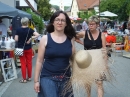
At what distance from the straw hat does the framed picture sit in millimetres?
5289

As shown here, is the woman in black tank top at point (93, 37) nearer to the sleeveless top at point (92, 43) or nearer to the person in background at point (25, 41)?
the sleeveless top at point (92, 43)

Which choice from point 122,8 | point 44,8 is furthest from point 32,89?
point 44,8

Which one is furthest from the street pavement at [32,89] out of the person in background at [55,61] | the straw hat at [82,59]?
the person in background at [55,61]

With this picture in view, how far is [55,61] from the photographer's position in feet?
11.3

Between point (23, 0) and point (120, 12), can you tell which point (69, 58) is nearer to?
point (120, 12)

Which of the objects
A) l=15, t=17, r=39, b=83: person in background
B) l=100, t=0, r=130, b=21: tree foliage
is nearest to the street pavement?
l=15, t=17, r=39, b=83: person in background

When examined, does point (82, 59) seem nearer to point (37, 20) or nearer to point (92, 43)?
point (92, 43)

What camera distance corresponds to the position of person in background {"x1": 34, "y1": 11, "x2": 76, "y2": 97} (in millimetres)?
3451

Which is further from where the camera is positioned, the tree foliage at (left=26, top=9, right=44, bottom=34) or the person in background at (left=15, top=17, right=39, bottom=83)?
the tree foliage at (left=26, top=9, right=44, bottom=34)

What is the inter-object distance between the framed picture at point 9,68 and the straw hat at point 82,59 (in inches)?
208

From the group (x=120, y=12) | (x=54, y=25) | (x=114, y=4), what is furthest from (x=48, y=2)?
(x=54, y=25)

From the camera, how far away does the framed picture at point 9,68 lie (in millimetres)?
8605

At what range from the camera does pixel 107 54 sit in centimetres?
402

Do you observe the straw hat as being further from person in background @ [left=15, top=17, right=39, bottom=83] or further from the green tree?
the green tree
